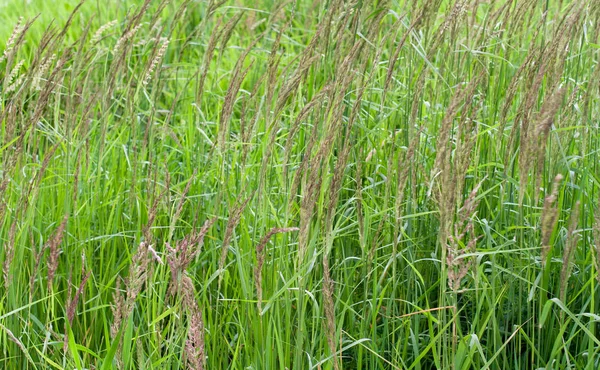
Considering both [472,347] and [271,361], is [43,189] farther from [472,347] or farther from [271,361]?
[472,347]

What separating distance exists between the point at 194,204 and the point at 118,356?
96cm

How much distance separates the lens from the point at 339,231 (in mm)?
2100

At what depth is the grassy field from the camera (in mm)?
1560

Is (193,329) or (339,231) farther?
(339,231)

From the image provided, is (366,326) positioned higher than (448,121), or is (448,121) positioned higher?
(448,121)

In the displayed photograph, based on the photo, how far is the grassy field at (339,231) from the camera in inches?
61.4

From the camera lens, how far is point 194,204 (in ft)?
8.10

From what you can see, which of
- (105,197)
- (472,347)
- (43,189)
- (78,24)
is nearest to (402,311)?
(472,347)

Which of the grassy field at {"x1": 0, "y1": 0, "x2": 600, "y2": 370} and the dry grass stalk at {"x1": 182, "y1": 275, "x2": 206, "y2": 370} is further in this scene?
the grassy field at {"x1": 0, "y1": 0, "x2": 600, "y2": 370}

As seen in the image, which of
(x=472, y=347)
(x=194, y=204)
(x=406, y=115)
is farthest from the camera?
(x=194, y=204)

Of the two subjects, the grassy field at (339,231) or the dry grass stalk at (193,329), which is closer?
the dry grass stalk at (193,329)

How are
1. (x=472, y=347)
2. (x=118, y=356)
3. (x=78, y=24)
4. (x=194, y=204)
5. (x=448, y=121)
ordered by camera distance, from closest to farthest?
(x=448, y=121) → (x=118, y=356) → (x=472, y=347) → (x=194, y=204) → (x=78, y=24)

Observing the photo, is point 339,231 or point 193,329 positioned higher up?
point 193,329

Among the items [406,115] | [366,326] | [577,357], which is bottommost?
[577,357]
